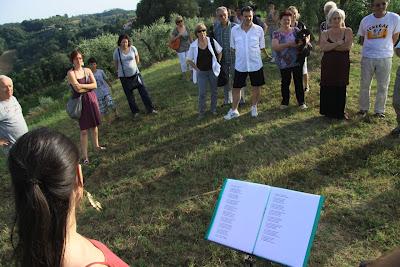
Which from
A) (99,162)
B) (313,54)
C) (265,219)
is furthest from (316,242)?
(313,54)

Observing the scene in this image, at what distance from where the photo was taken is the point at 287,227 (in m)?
2.57

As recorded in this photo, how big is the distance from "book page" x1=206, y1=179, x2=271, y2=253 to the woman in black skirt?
3.91 meters

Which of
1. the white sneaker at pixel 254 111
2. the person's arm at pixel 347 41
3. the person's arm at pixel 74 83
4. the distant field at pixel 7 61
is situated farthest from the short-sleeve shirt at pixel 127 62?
the distant field at pixel 7 61

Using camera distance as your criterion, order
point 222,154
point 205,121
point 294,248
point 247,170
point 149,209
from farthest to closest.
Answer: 1. point 205,121
2. point 222,154
3. point 247,170
4. point 149,209
5. point 294,248

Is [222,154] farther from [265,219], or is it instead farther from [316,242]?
[265,219]

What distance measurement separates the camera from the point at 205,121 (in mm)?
7066

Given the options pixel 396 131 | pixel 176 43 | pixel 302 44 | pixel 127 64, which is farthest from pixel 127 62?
pixel 396 131

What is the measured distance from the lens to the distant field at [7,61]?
69100 mm

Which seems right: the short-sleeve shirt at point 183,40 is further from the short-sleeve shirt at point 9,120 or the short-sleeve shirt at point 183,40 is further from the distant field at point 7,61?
the distant field at point 7,61

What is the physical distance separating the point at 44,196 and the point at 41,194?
0.02 meters

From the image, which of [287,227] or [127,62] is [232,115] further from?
[287,227]

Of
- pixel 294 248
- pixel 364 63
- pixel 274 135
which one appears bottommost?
pixel 274 135

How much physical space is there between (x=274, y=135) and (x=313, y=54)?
4.67 meters

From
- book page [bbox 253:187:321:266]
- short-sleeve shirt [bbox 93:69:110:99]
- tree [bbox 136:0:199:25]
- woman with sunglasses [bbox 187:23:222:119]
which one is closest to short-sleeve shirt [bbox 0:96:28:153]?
short-sleeve shirt [bbox 93:69:110:99]
